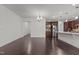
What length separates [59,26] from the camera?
15609mm

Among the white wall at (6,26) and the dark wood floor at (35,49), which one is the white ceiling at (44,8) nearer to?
the white wall at (6,26)

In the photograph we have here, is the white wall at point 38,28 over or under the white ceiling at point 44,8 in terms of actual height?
under

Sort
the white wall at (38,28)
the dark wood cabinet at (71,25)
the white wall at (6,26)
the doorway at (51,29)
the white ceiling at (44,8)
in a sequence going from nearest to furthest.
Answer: the white wall at (6,26)
the white ceiling at (44,8)
the dark wood cabinet at (71,25)
the white wall at (38,28)
the doorway at (51,29)

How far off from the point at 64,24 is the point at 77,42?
963 cm

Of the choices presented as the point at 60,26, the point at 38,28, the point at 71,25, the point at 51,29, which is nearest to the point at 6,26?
the point at 38,28

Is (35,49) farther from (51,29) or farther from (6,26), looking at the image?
(51,29)

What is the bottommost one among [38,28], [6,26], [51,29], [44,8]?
[51,29]

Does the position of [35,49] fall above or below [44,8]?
below

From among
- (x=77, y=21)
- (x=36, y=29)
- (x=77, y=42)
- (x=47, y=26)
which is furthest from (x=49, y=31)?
(x=77, y=42)

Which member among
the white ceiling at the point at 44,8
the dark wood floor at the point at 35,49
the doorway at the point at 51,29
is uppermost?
the white ceiling at the point at 44,8

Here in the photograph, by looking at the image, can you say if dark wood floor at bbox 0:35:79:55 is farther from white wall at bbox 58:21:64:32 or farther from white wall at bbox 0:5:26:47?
white wall at bbox 58:21:64:32

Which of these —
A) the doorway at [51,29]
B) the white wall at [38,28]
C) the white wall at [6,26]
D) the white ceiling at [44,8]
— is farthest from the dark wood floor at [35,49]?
the doorway at [51,29]

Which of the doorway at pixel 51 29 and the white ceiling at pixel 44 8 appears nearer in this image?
the white ceiling at pixel 44 8
